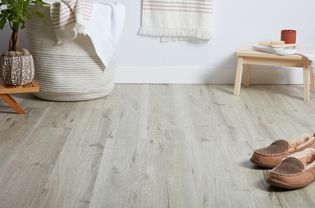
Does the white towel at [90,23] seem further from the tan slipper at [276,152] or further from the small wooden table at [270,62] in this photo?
the tan slipper at [276,152]

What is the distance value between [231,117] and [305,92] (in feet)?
2.03

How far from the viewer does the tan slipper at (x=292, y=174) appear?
204cm

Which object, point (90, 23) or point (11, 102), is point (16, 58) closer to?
point (11, 102)

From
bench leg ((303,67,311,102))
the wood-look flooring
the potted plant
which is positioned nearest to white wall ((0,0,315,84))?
the wood-look flooring

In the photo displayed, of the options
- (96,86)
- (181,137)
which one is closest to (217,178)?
→ (181,137)

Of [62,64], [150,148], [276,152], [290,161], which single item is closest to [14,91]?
[62,64]

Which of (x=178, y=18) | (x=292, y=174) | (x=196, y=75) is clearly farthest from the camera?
(x=196, y=75)

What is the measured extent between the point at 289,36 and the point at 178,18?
0.72 meters

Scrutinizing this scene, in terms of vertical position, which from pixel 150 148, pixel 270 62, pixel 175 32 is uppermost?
pixel 175 32

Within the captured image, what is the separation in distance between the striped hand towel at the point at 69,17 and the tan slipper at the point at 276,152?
124cm

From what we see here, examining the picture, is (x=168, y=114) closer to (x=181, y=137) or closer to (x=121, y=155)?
(x=181, y=137)

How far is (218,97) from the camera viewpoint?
3461 millimetres

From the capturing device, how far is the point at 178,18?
12.1 ft

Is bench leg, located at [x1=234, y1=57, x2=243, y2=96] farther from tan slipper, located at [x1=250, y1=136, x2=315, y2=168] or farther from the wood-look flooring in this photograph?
tan slipper, located at [x1=250, y1=136, x2=315, y2=168]
